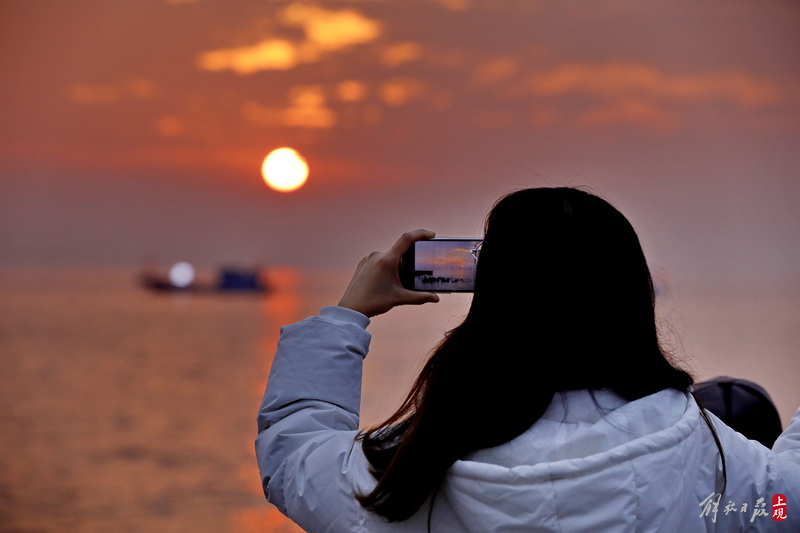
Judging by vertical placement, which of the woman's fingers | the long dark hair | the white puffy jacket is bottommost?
the white puffy jacket

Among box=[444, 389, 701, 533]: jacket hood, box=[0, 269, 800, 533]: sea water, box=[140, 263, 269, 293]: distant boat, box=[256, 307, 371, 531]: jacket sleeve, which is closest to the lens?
box=[444, 389, 701, 533]: jacket hood

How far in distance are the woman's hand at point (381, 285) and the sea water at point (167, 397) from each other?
0.32ft

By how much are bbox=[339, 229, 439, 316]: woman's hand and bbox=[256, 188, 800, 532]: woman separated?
0.69 ft

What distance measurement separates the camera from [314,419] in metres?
1.17

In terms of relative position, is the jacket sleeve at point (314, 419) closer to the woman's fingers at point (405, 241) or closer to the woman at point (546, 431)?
the woman at point (546, 431)

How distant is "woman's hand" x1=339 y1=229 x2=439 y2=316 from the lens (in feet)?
4.20

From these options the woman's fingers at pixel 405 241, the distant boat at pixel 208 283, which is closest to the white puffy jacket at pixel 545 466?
the woman's fingers at pixel 405 241

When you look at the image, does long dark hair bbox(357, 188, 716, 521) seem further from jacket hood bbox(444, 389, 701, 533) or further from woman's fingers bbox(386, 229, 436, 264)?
woman's fingers bbox(386, 229, 436, 264)

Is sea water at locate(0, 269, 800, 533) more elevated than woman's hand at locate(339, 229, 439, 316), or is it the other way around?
woman's hand at locate(339, 229, 439, 316)

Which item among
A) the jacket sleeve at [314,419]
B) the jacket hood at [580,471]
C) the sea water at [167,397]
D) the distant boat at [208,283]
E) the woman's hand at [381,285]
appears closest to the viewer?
the jacket hood at [580,471]

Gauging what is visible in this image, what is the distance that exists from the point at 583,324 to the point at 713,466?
30cm

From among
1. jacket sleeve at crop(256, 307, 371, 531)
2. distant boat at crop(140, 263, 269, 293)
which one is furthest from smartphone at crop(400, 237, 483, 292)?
distant boat at crop(140, 263, 269, 293)

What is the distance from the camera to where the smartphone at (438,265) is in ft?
4.48

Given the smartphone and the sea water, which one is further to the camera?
the sea water
